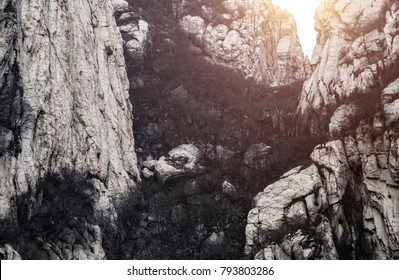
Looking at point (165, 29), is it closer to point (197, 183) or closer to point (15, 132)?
point (197, 183)

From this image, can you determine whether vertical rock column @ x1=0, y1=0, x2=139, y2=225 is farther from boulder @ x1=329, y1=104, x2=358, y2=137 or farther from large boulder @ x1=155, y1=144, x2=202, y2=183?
boulder @ x1=329, y1=104, x2=358, y2=137

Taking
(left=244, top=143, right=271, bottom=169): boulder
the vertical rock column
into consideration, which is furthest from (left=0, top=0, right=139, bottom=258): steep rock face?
(left=244, top=143, right=271, bottom=169): boulder

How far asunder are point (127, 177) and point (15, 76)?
13.5 meters

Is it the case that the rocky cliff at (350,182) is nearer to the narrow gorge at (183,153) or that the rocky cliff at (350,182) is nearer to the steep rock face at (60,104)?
the narrow gorge at (183,153)

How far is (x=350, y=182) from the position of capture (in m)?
42.6

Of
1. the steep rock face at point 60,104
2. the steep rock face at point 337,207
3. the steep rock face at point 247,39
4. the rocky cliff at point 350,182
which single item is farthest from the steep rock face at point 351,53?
the steep rock face at point 60,104

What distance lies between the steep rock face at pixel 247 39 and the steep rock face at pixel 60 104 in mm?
24185

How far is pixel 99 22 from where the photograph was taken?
50.1 m

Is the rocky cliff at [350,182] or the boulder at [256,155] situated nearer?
the rocky cliff at [350,182]

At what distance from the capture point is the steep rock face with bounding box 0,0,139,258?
3622 cm

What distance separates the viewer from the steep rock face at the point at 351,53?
4653cm

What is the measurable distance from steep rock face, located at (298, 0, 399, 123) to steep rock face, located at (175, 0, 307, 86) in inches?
586

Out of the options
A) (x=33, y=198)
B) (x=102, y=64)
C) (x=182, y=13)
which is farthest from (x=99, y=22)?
(x=182, y=13)

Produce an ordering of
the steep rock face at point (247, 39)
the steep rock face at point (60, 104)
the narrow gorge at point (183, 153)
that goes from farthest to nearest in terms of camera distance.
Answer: the steep rock face at point (247, 39) < the narrow gorge at point (183, 153) < the steep rock face at point (60, 104)
